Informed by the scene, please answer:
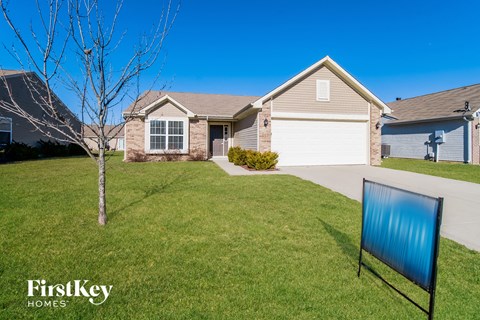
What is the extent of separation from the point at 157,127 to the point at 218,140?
4.91 meters

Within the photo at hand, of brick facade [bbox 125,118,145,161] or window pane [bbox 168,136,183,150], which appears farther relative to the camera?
window pane [bbox 168,136,183,150]

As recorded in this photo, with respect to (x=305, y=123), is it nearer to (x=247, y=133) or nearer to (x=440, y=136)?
(x=247, y=133)

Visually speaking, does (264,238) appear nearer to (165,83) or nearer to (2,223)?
(165,83)

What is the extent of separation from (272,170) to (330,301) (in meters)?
9.79

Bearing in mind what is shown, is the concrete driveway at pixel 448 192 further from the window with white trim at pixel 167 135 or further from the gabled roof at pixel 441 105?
the gabled roof at pixel 441 105

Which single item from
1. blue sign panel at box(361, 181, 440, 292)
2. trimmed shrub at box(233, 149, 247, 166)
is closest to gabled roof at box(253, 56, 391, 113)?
trimmed shrub at box(233, 149, 247, 166)

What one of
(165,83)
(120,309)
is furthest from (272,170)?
(120,309)

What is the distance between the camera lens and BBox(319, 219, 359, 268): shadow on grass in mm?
3828

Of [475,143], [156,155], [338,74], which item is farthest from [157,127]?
[475,143]

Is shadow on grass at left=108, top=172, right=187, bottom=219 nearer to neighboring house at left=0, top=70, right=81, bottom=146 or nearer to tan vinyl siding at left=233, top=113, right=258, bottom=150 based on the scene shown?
tan vinyl siding at left=233, top=113, right=258, bottom=150

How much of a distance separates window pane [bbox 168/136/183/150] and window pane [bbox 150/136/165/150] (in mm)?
431

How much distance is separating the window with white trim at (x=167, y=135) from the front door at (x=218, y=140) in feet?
10.3

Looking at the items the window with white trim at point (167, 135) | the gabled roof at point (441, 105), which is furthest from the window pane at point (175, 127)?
the gabled roof at point (441, 105)

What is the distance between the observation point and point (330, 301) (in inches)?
110
